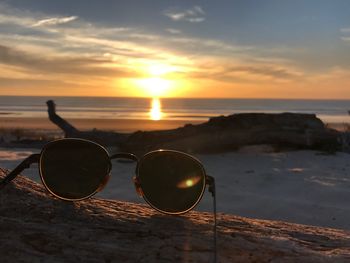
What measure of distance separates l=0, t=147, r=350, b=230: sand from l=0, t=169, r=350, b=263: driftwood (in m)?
2.97

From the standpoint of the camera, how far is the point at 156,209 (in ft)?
6.07

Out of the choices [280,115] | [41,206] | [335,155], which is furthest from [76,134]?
[41,206]

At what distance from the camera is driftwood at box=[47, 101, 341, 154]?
8320mm

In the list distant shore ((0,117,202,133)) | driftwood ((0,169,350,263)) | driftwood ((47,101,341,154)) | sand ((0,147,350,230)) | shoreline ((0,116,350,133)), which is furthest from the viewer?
distant shore ((0,117,202,133))

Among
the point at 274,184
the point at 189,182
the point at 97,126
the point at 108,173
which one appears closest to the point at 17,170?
the point at 108,173

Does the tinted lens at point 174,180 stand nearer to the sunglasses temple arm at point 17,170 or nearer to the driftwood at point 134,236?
the driftwood at point 134,236

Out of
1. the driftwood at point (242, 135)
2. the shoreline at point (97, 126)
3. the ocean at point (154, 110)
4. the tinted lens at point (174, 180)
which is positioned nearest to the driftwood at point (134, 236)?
the tinted lens at point (174, 180)

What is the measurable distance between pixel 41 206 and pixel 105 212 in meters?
0.27

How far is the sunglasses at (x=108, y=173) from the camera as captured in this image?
1818 millimetres

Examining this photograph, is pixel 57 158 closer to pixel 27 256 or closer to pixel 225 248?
pixel 27 256

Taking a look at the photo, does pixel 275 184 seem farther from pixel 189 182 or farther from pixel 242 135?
pixel 189 182

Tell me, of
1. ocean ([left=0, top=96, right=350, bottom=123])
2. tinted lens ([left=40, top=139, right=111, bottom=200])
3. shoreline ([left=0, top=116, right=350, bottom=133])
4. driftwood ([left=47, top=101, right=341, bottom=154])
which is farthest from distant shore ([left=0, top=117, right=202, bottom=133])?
tinted lens ([left=40, top=139, right=111, bottom=200])

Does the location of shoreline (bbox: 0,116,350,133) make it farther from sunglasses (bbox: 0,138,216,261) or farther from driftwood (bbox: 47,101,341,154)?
sunglasses (bbox: 0,138,216,261)

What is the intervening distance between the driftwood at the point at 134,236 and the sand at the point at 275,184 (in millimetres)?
2966
